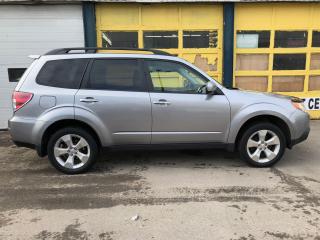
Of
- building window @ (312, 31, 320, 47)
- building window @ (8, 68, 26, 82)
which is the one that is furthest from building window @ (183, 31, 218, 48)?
building window @ (8, 68, 26, 82)

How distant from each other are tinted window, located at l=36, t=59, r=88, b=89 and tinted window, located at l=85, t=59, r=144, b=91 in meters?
0.17

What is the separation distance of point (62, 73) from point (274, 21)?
5.67 metres

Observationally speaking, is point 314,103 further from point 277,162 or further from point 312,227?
point 312,227

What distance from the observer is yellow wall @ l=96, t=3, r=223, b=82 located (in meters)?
8.62

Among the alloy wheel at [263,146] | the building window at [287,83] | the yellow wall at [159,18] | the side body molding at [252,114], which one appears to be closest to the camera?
the side body molding at [252,114]

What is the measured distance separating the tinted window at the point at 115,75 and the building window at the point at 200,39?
367cm

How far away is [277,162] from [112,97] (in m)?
2.77

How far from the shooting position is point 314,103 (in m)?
9.34

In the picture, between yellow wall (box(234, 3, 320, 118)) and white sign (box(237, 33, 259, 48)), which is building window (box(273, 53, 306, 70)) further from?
white sign (box(237, 33, 259, 48))

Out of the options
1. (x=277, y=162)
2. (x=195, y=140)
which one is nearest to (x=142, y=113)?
(x=195, y=140)

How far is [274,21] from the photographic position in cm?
889

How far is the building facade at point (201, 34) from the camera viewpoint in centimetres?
852

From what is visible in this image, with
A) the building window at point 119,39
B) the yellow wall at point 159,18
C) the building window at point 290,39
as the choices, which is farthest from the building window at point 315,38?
the building window at point 119,39

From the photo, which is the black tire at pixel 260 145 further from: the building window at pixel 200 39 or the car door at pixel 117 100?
the building window at pixel 200 39
